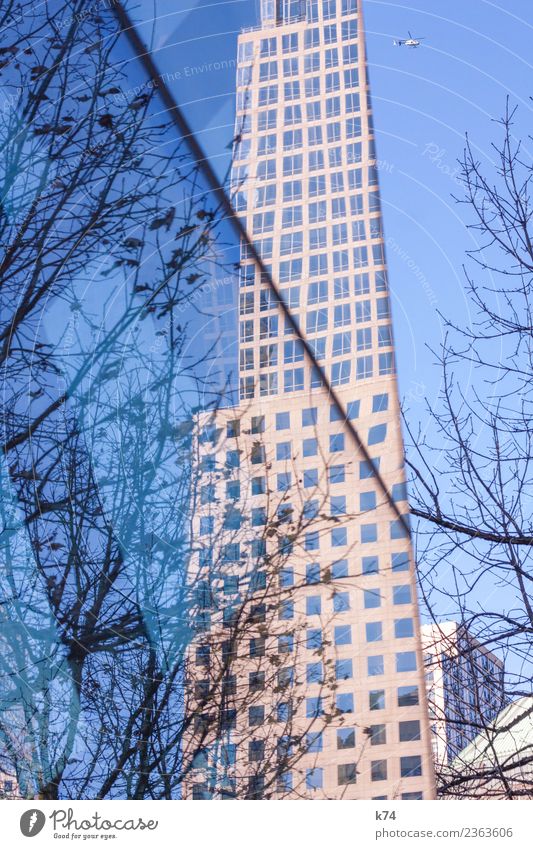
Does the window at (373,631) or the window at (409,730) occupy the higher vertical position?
the window at (373,631)

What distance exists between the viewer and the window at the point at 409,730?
173cm

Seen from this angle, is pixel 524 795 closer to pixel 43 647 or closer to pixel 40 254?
pixel 43 647

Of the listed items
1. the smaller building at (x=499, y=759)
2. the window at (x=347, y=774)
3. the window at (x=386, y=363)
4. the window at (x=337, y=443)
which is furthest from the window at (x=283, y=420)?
the smaller building at (x=499, y=759)

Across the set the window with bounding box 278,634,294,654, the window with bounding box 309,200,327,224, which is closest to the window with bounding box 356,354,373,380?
the window with bounding box 309,200,327,224

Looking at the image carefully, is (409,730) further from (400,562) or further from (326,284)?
(326,284)

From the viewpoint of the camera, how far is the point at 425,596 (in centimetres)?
193

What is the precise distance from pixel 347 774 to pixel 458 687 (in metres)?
0.63

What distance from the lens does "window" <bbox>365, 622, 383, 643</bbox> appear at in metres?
1.78

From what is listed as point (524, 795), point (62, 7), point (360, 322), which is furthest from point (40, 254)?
point (524, 795)

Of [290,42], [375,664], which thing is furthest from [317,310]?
[375,664]

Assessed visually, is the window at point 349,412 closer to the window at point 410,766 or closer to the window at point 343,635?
the window at point 343,635

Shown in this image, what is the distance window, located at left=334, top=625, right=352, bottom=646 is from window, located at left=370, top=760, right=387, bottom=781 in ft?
0.72

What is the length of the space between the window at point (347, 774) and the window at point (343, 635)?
0.72 feet

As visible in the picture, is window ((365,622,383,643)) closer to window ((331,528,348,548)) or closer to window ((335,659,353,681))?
window ((335,659,353,681))
